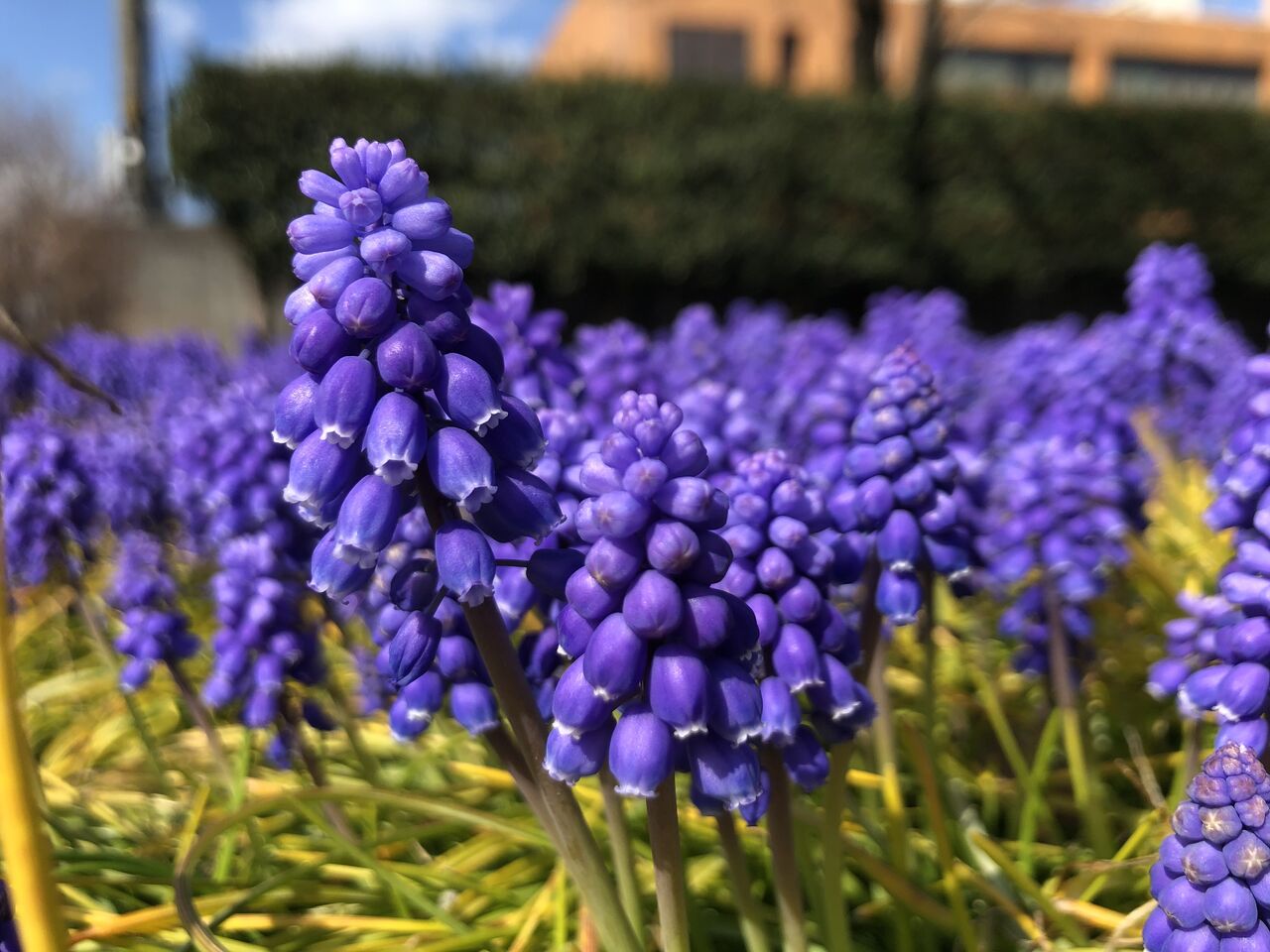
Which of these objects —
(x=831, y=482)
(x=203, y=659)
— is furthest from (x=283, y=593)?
(x=203, y=659)

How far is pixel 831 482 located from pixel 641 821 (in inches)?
40.8

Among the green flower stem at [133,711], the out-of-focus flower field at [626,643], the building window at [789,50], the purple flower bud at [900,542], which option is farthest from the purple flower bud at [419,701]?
the building window at [789,50]

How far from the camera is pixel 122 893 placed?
2395mm

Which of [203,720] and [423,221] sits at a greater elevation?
[423,221]

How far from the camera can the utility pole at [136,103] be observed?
741 inches

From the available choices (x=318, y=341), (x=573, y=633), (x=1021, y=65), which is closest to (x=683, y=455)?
(x=573, y=633)

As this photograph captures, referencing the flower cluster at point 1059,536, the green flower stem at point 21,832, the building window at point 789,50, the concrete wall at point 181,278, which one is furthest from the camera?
the building window at point 789,50

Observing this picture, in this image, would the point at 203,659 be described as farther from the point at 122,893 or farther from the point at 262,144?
the point at 262,144

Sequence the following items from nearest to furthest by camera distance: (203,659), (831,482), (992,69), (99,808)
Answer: (831,482) < (99,808) < (203,659) < (992,69)

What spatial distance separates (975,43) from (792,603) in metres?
46.8

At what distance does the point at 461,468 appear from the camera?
124 centimetres

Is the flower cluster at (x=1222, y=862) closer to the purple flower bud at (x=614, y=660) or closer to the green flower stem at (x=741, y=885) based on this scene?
the green flower stem at (x=741, y=885)

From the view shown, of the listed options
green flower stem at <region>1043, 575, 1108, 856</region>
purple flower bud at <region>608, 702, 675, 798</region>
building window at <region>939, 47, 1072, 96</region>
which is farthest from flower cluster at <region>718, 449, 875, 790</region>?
building window at <region>939, 47, 1072, 96</region>

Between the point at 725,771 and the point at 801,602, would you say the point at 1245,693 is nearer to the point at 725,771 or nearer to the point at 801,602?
the point at 801,602
